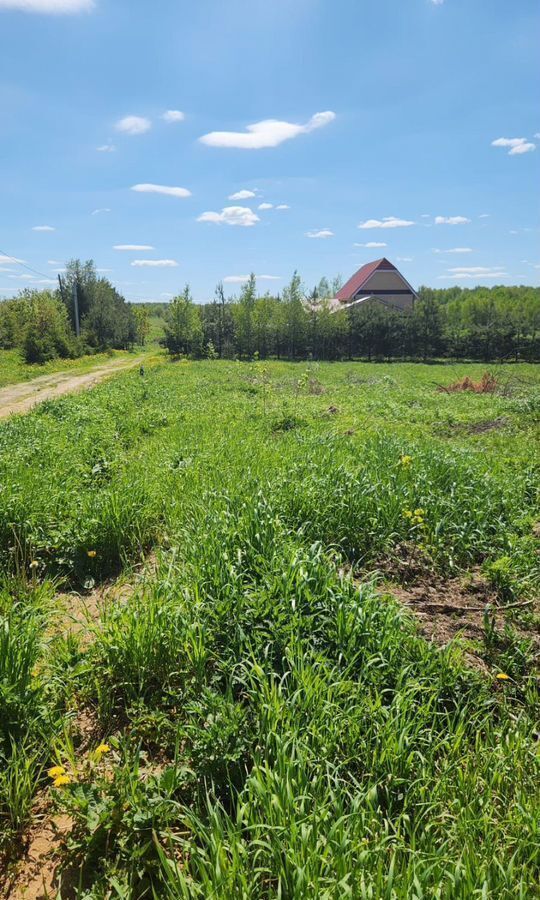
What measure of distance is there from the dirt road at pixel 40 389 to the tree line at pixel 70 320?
6004mm

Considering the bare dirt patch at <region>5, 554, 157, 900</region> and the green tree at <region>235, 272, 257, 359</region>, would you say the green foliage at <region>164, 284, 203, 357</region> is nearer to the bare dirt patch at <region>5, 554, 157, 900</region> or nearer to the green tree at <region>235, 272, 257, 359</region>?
the green tree at <region>235, 272, 257, 359</region>

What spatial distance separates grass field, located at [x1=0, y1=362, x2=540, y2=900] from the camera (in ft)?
6.33

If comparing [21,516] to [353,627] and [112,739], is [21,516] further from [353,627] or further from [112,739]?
[353,627]

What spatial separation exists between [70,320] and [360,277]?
1660 inches

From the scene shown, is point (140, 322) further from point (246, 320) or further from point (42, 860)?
point (42, 860)

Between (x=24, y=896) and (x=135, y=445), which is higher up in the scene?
(x=135, y=445)

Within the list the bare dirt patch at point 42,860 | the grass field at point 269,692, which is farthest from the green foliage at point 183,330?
the bare dirt patch at point 42,860

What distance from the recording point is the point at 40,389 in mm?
22312

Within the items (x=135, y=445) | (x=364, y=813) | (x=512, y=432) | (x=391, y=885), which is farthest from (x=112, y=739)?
(x=512, y=432)

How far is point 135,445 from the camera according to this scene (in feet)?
29.8

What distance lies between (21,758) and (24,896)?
0.54 m

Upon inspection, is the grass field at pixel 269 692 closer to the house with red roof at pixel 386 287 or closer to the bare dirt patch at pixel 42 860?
the bare dirt patch at pixel 42 860

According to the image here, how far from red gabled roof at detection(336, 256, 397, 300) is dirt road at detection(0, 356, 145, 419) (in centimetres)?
4687

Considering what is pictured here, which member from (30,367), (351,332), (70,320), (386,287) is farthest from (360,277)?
(30,367)
